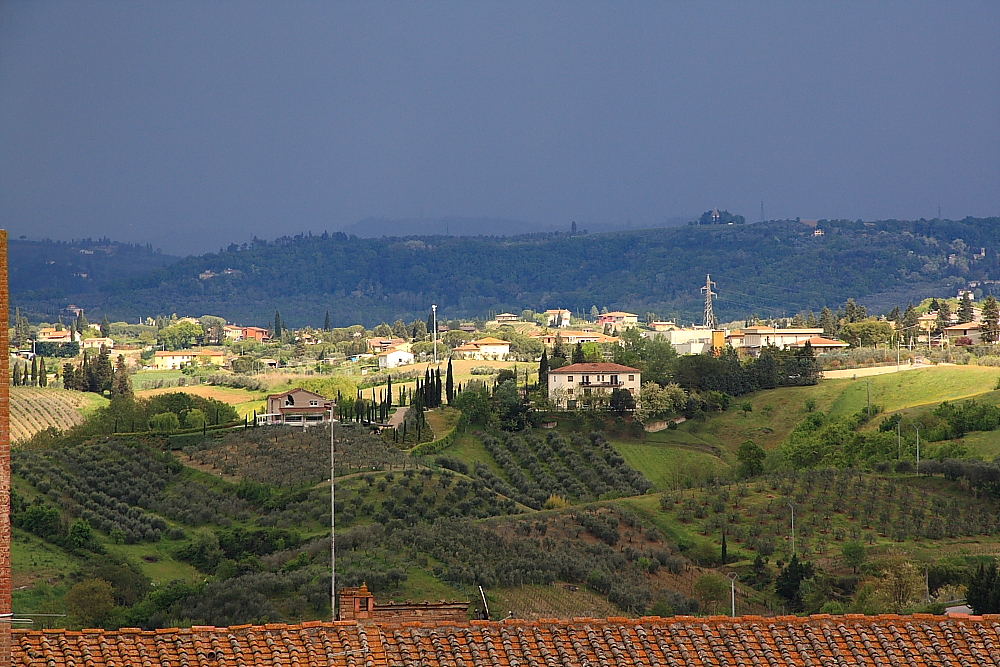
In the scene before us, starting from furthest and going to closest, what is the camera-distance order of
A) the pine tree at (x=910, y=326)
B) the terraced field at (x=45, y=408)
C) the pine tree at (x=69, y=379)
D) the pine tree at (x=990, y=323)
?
the pine tree at (x=910, y=326) → the pine tree at (x=990, y=323) → the pine tree at (x=69, y=379) → the terraced field at (x=45, y=408)

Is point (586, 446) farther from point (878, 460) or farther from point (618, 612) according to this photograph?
point (618, 612)

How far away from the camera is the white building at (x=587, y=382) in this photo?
72.4m

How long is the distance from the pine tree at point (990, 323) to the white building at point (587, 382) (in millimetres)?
35920

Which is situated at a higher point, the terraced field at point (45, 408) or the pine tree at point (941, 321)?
the pine tree at point (941, 321)

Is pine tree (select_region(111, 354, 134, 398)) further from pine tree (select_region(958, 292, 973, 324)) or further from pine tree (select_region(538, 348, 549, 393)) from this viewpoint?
pine tree (select_region(958, 292, 973, 324))

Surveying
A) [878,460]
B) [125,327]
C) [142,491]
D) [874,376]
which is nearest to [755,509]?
[878,460]

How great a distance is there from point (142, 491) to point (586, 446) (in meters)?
21.1

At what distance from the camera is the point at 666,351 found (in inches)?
3310

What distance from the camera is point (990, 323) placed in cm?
10200

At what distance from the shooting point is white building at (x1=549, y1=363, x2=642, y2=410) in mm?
72375

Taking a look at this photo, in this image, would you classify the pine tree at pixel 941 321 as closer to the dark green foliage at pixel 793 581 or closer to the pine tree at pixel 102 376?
the pine tree at pixel 102 376

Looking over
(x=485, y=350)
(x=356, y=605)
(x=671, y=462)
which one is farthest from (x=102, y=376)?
(x=356, y=605)

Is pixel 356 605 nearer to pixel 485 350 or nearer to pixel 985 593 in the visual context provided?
pixel 985 593

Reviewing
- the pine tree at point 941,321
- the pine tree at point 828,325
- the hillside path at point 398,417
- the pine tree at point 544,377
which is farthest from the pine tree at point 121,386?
the pine tree at point 941,321
